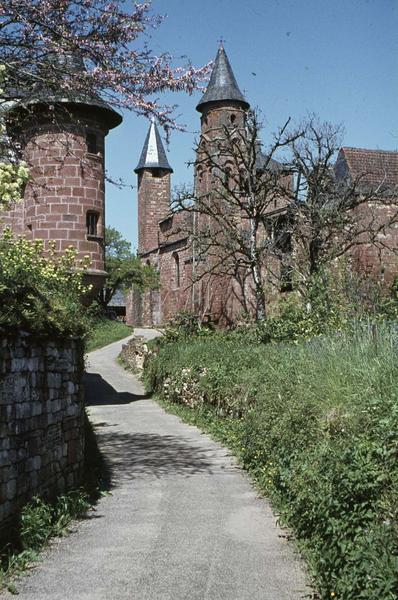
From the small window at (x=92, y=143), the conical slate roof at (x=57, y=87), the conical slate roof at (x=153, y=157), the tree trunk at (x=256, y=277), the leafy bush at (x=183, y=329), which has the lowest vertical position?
the leafy bush at (x=183, y=329)

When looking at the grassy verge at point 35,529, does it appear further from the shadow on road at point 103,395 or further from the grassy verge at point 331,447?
the shadow on road at point 103,395

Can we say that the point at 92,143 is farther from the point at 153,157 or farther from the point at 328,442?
the point at 153,157

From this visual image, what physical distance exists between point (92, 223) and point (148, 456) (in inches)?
376

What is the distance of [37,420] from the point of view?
7953 millimetres

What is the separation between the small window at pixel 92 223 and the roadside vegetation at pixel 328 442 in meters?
6.33

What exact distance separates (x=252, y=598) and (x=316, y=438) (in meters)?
2.40

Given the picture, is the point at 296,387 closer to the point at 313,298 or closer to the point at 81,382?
the point at 81,382

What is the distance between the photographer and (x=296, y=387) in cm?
978

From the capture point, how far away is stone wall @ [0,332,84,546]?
710 centimetres

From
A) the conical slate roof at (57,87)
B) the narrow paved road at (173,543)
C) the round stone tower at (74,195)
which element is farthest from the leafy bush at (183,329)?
the conical slate roof at (57,87)

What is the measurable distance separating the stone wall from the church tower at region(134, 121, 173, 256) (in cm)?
4104

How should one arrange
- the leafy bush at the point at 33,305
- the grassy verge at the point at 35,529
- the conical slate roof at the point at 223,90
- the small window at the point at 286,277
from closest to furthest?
the grassy verge at the point at 35,529 → the leafy bush at the point at 33,305 → the small window at the point at 286,277 → the conical slate roof at the point at 223,90

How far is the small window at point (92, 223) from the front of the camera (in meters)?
20.1

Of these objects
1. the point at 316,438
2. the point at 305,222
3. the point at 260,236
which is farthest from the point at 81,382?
the point at 260,236
